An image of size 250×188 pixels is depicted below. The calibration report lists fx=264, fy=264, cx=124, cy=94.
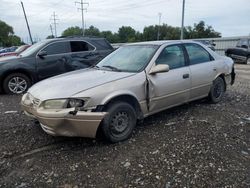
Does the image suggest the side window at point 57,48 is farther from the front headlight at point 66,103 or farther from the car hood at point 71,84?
the front headlight at point 66,103

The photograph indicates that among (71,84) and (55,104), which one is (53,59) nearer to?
(71,84)

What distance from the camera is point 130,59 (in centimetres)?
490

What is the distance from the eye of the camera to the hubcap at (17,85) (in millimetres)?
7887

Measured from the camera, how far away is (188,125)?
4.75 meters

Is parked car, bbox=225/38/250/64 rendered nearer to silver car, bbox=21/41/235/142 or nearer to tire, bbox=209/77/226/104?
tire, bbox=209/77/226/104

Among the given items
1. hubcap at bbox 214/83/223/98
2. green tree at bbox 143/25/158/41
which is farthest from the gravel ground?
green tree at bbox 143/25/158/41

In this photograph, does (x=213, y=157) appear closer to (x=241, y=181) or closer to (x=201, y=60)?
(x=241, y=181)

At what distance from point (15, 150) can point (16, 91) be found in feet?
14.4

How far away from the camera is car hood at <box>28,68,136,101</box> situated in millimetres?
3787

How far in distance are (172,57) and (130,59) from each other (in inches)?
32.1

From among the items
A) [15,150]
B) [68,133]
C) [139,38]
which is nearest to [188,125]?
[68,133]

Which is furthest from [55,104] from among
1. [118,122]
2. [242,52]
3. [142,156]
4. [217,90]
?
[242,52]

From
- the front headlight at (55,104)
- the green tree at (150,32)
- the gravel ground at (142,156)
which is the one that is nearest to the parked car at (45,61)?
the gravel ground at (142,156)

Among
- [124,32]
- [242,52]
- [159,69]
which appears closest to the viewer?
[159,69]
